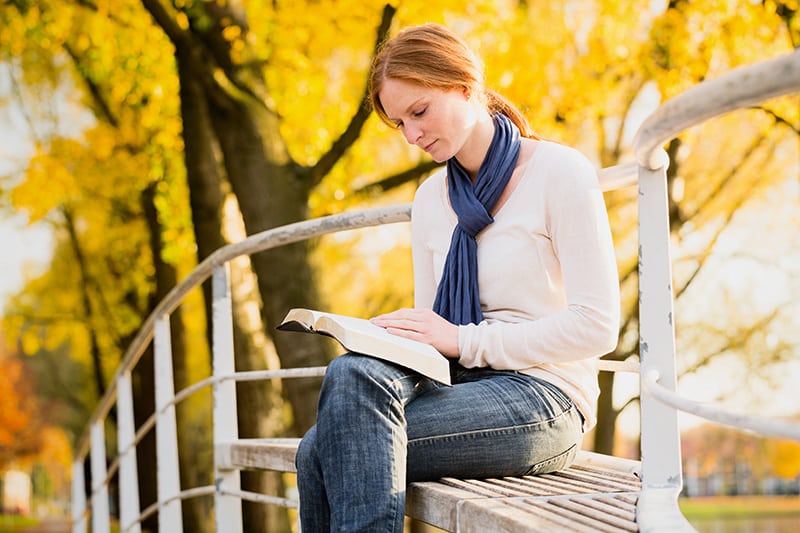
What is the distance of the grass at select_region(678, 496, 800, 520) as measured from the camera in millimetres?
51938

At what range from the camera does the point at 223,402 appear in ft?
11.4

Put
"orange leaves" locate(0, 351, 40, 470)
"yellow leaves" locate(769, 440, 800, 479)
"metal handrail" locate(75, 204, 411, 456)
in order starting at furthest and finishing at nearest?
"yellow leaves" locate(769, 440, 800, 479), "orange leaves" locate(0, 351, 40, 470), "metal handrail" locate(75, 204, 411, 456)

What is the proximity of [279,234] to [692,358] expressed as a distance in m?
11.0

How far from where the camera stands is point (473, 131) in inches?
101

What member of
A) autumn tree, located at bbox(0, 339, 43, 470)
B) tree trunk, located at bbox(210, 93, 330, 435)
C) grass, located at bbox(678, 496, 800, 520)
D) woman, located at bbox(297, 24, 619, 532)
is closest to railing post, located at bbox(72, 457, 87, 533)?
tree trunk, located at bbox(210, 93, 330, 435)

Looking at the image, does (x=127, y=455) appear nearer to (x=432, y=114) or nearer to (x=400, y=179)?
(x=432, y=114)

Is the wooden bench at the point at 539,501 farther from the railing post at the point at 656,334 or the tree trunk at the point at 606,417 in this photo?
the tree trunk at the point at 606,417

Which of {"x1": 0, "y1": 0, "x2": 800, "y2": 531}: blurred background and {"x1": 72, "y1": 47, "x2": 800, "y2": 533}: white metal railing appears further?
{"x1": 0, "y1": 0, "x2": 800, "y2": 531}: blurred background

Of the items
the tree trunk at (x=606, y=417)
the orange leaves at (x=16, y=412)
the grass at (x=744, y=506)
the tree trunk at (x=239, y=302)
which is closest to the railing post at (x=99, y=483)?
the tree trunk at (x=239, y=302)

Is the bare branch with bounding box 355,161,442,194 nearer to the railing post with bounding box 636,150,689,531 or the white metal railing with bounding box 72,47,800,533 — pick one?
the white metal railing with bounding box 72,47,800,533

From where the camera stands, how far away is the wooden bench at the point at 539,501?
1.67 m

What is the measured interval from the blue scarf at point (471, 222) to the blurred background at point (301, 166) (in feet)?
2.22

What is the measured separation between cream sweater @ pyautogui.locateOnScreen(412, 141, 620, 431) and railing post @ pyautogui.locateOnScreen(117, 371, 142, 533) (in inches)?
98.1

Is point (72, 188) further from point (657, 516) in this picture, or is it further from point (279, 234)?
point (657, 516)
